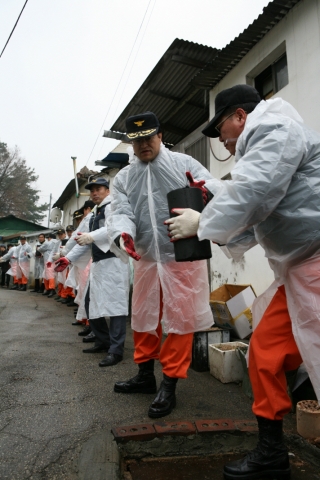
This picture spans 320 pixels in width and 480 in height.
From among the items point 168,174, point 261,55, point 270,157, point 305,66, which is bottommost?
point 270,157

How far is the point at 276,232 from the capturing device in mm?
1703

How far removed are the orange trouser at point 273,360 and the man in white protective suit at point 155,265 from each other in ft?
2.75

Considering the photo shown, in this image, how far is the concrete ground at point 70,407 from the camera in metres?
1.79

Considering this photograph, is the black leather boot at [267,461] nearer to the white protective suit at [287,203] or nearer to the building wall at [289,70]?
the white protective suit at [287,203]

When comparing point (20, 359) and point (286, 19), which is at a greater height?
point (286, 19)

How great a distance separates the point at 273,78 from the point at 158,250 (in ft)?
17.4

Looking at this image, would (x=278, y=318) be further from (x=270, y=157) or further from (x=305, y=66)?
(x=305, y=66)

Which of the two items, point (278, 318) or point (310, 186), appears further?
point (278, 318)

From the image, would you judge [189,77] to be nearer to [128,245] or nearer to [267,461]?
[128,245]

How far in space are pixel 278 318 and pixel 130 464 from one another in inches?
41.6

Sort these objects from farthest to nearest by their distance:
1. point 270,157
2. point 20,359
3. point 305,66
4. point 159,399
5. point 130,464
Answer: point 305,66
point 20,359
point 159,399
point 130,464
point 270,157

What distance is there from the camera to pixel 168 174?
2768 millimetres

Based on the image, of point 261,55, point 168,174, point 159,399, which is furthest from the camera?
point 261,55

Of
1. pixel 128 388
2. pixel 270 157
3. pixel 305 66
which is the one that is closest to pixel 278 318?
pixel 270 157
